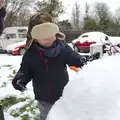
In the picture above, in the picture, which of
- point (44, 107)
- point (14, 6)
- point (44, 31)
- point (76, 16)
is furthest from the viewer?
point (76, 16)

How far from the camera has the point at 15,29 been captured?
71.7 feet

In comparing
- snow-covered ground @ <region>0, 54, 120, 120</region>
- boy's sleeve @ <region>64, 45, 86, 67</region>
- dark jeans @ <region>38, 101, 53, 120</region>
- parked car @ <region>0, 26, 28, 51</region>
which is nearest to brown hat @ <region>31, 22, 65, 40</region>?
boy's sleeve @ <region>64, 45, 86, 67</region>

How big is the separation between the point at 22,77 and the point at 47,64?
21 cm

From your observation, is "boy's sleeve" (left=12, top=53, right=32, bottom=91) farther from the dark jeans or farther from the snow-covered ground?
the snow-covered ground

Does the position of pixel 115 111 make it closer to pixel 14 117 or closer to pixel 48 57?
pixel 48 57

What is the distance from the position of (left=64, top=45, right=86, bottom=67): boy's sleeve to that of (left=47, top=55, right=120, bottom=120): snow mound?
33.6 inches

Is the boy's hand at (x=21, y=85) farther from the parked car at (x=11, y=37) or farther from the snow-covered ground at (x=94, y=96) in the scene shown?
the parked car at (x=11, y=37)

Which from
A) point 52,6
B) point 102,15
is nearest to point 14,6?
point 52,6

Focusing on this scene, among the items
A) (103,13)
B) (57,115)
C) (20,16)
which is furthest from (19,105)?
(103,13)

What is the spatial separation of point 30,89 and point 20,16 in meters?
38.5

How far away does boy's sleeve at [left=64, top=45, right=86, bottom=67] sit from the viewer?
2.47 meters

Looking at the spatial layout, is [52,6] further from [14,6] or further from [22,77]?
[22,77]

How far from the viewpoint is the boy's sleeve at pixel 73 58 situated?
8.12 feet

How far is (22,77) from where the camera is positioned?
8.33 ft
